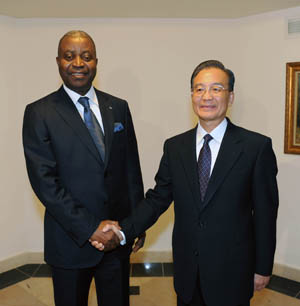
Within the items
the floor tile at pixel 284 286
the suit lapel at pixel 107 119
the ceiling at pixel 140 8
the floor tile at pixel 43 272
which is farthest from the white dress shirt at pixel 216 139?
the floor tile at pixel 43 272

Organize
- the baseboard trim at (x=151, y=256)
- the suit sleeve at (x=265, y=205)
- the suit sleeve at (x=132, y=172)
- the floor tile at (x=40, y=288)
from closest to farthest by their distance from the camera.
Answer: the suit sleeve at (x=265, y=205), the suit sleeve at (x=132, y=172), the floor tile at (x=40, y=288), the baseboard trim at (x=151, y=256)

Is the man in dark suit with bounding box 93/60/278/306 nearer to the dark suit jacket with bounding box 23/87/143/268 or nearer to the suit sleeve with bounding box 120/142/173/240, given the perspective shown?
the suit sleeve with bounding box 120/142/173/240

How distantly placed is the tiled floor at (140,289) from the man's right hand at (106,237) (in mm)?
1238

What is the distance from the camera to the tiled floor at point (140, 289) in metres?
2.85

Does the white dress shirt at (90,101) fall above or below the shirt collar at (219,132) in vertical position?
above

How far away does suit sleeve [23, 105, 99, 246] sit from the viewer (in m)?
1.73

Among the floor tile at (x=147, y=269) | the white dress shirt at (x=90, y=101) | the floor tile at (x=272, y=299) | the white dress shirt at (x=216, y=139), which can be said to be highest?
the white dress shirt at (x=90, y=101)

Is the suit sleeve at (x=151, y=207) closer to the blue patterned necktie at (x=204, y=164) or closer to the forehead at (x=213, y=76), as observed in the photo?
the blue patterned necktie at (x=204, y=164)

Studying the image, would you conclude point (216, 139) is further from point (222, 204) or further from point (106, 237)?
point (106, 237)

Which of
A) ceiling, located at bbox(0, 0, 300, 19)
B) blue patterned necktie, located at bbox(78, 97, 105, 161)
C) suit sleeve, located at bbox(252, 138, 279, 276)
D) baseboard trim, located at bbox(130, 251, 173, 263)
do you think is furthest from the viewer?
baseboard trim, located at bbox(130, 251, 173, 263)

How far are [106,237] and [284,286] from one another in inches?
81.0

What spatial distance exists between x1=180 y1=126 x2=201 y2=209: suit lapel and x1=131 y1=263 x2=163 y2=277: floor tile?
6.36 ft

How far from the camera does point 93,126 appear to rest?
6.09ft


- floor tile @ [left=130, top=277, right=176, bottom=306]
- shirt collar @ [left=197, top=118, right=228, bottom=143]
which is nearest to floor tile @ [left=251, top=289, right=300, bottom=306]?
floor tile @ [left=130, top=277, right=176, bottom=306]
